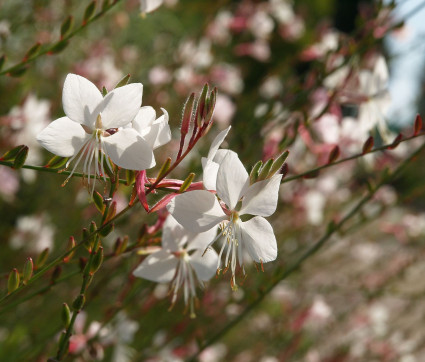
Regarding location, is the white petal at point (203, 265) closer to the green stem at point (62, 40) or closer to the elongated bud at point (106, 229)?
the elongated bud at point (106, 229)

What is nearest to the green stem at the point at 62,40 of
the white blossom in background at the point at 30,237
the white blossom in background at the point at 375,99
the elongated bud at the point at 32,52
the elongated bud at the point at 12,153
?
the elongated bud at the point at 32,52

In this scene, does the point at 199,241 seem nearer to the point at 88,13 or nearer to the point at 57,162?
the point at 57,162

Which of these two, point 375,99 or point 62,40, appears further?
point 375,99

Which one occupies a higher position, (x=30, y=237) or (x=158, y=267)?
(x=158, y=267)

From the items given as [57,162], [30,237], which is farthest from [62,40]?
[30,237]

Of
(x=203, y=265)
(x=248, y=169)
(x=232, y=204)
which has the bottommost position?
(x=248, y=169)

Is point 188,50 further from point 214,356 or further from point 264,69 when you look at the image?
point 264,69

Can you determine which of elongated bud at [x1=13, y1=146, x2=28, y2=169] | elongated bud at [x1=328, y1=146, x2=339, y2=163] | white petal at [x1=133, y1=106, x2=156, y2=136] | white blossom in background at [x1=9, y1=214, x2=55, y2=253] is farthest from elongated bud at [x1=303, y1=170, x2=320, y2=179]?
white blossom in background at [x1=9, y1=214, x2=55, y2=253]
